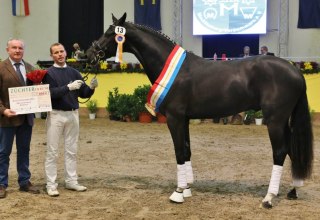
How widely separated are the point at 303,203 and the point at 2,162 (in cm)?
313

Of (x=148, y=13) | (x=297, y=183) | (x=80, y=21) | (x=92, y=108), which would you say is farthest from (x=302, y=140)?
(x=80, y=21)

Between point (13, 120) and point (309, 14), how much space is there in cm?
1095

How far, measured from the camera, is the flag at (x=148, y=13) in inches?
560

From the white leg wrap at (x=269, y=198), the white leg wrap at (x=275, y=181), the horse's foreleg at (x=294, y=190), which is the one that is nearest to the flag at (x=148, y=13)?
the horse's foreleg at (x=294, y=190)

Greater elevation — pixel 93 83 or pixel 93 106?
pixel 93 83

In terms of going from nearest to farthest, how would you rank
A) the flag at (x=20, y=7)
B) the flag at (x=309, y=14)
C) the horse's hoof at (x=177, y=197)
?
the horse's hoof at (x=177, y=197) → the flag at (x=309, y=14) → the flag at (x=20, y=7)

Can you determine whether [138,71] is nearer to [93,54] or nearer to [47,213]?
[93,54]

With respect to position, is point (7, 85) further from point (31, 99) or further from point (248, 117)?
point (248, 117)

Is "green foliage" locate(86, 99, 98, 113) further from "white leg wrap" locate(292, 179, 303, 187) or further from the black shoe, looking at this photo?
"white leg wrap" locate(292, 179, 303, 187)

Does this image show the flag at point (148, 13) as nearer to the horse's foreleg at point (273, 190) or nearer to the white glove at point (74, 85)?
the white glove at point (74, 85)

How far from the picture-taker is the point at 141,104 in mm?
10906

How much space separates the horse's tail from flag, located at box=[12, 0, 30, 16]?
41.3 feet

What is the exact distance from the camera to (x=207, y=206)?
13.9 ft

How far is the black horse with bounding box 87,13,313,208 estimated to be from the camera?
13.9 feet
